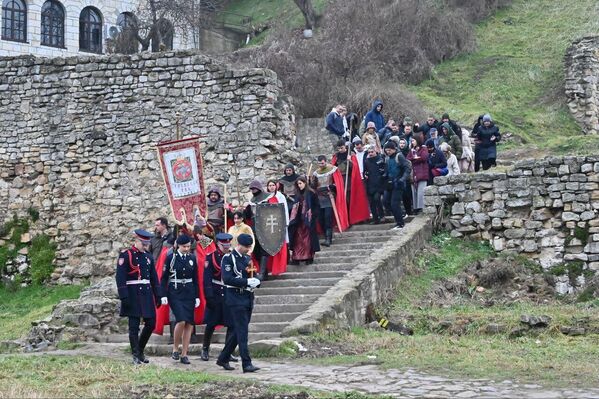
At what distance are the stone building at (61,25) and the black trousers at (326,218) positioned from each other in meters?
23.9

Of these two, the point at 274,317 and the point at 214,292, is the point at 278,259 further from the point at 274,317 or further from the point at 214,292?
the point at 214,292

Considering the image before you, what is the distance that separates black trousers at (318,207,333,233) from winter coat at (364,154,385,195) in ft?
3.18

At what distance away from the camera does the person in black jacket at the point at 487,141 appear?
20812mm

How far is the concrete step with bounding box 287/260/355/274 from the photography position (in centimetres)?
1744

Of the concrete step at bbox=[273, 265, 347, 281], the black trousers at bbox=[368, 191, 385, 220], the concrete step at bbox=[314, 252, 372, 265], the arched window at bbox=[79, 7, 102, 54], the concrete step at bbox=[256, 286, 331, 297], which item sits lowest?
the concrete step at bbox=[256, 286, 331, 297]

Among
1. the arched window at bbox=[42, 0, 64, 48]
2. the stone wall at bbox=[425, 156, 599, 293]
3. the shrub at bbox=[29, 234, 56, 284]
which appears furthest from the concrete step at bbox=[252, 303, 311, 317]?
the arched window at bbox=[42, 0, 64, 48]

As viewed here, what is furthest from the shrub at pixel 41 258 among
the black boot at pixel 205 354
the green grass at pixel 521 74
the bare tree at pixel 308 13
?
the bare tree at pixel 308 13

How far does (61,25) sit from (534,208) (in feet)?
91.7

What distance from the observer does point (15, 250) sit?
22.4 metres

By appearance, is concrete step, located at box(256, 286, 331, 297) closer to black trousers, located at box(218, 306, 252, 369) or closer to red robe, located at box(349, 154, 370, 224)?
red robe, located at box(349, 154, 370, 224)

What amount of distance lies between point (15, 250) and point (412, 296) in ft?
29.2

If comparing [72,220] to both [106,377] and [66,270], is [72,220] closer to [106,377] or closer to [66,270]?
[66,270]

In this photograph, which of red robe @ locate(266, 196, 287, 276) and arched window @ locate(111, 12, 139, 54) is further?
arched window @ locate(111, 12, 139, 54)

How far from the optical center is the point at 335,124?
2161 cm
